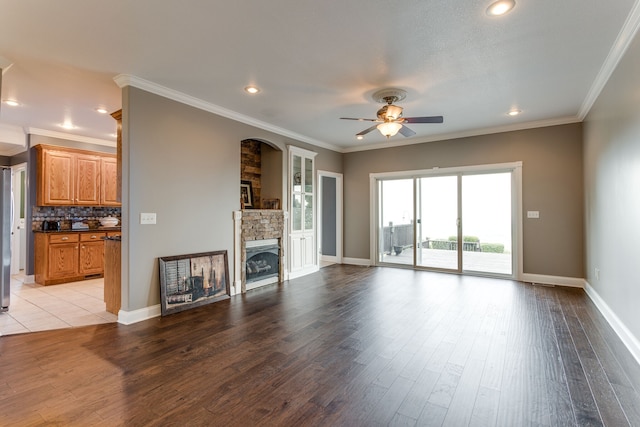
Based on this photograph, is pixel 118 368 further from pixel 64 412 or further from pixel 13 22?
pixel 13 22

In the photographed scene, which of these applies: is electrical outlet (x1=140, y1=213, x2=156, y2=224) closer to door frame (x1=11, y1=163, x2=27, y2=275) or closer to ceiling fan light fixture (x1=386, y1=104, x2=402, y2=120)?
ceiling fan light fixture (x1=386, y1=104, x2=402, y2=120)

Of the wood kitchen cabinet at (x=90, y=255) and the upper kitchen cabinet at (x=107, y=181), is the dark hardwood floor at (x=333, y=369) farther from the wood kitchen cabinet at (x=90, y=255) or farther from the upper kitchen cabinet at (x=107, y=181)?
the upper kitchen cabinet at (x=107, y=181)

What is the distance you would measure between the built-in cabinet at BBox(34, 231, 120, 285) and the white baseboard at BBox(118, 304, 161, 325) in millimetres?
2255

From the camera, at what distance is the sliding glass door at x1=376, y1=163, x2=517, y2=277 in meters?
5.86

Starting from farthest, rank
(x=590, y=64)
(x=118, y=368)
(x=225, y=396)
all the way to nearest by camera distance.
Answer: (x=590, y=64)
(x=118, y=368)
(x=225, y=396)

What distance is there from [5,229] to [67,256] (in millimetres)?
2117

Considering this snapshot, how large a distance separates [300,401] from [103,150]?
6.96m

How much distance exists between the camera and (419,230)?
6.64 m

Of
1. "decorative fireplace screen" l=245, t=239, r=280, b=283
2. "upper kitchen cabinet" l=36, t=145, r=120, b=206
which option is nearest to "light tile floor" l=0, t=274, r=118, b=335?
"upper kitchen cabinet" l=36, t=145, r=120, b=206

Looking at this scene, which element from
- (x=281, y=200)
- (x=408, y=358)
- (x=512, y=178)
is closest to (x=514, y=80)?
(x=512, y=178)

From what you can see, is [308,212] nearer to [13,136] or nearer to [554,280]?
[554,280]

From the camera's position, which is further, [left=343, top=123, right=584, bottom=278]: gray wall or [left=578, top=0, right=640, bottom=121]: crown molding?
[left=343, top=123, right=584, bottom=278]: gray wall

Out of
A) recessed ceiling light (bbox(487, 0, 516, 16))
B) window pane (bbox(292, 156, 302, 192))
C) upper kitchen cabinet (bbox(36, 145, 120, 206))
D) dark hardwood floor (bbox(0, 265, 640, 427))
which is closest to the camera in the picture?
dark hardwood floor (bbox(0, 265, 640, 427))

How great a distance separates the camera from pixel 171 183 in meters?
4.01
